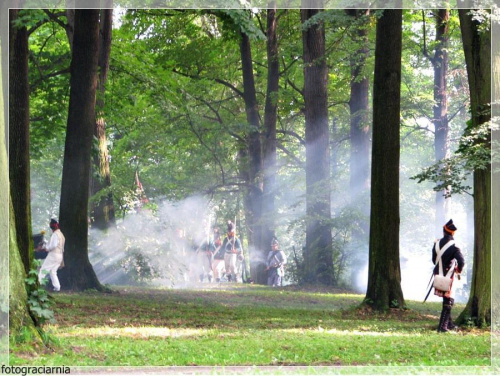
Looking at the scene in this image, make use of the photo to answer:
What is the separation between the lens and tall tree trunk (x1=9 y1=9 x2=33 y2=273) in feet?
46.8

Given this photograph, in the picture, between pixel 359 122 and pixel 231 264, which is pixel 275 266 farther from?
pixel 359 122

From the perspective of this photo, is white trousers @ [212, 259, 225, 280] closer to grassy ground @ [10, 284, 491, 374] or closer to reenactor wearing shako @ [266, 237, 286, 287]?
reenactor wearing shako @ [266, 237, 286, 287]

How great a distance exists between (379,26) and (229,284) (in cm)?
1176

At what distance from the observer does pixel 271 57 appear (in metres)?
30.4

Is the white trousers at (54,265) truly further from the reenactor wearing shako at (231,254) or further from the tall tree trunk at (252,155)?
the tall tree trunk at (252,155)

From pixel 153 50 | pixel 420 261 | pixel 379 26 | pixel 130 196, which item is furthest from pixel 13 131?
pixel 420 261

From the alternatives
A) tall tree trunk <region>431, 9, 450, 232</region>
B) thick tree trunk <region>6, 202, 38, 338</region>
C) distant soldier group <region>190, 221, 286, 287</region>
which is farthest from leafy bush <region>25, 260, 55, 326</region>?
tall tree trunk <region>431, 9, 450, 232</region>

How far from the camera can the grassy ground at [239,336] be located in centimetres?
1026

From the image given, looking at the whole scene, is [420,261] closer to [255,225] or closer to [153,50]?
[255,225]

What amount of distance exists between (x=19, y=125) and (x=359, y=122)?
15732 millimetres

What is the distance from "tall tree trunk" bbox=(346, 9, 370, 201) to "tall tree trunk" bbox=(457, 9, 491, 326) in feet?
39.4

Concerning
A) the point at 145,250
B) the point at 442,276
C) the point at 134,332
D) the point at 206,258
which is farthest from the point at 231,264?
the point at 134,332

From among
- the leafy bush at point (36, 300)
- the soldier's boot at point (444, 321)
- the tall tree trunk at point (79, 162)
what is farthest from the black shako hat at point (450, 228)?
the tall tree trunk at point (79, 162)

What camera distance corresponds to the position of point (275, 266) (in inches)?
1075
